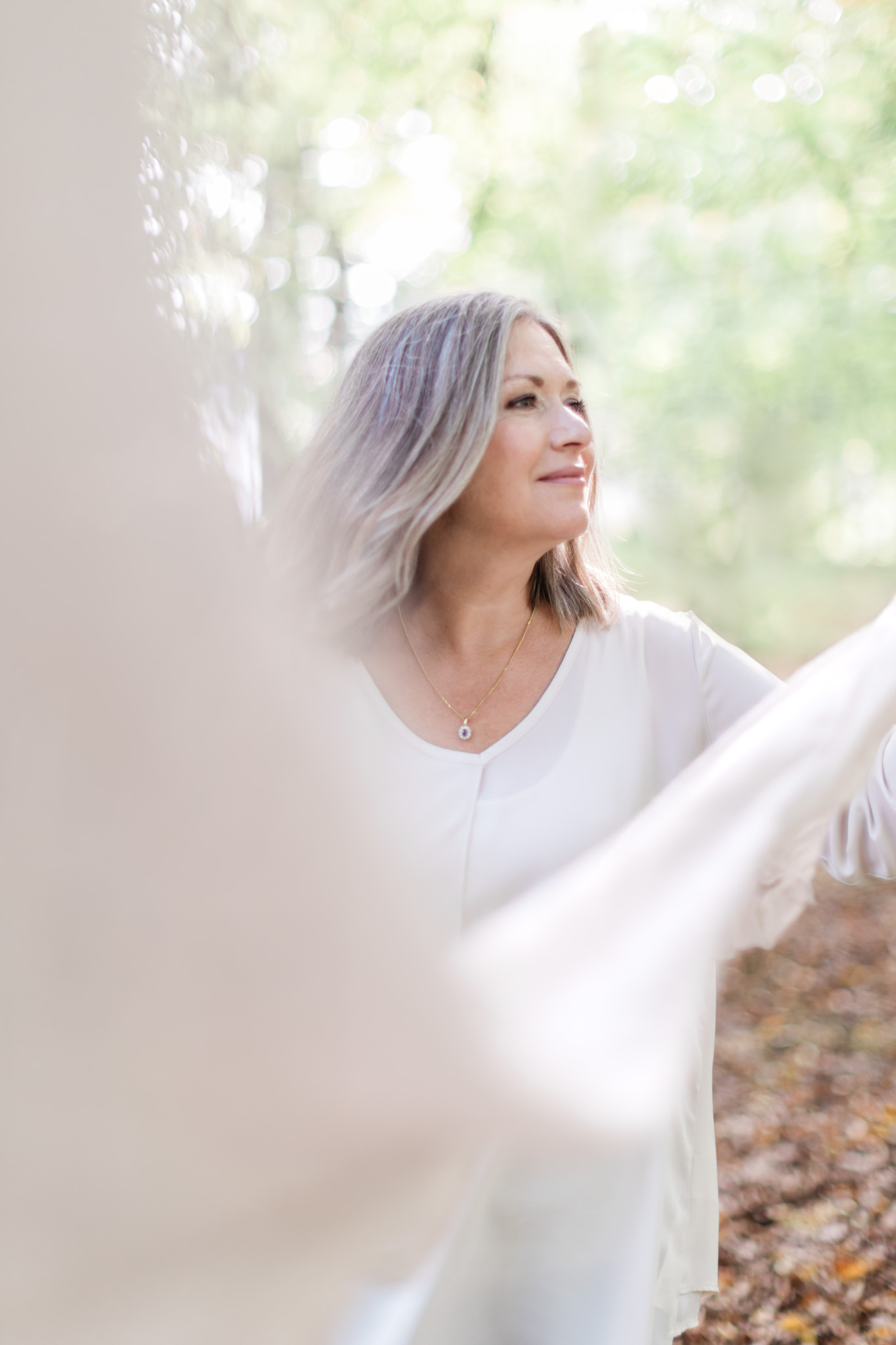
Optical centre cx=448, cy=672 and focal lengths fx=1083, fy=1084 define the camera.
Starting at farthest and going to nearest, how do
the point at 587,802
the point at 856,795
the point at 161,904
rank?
the point at 587,802, the point at 856,795, the point at 161,904

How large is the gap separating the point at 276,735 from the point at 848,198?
5.82m

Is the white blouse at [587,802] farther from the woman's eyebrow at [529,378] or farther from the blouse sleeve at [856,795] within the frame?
the woman's eyebrow at [529,378]

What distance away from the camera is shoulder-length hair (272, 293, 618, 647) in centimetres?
200

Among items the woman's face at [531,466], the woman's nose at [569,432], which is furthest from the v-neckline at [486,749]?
the woman's nose at [569,432]

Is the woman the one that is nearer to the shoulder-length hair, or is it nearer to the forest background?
the shoulder-length hair

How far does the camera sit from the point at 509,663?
211 centimetres

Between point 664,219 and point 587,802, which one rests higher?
point 664,219

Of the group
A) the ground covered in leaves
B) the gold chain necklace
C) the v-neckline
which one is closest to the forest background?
the gold chain necklace

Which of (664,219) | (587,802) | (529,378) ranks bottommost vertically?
(587,802)

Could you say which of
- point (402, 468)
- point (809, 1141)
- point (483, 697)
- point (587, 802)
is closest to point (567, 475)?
point (402, 468)

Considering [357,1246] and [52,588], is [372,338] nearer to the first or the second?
[52,588]

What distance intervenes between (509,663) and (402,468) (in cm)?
43

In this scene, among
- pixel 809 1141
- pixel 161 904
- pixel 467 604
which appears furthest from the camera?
pixel 809 1141

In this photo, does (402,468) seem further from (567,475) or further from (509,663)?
(509,663)
